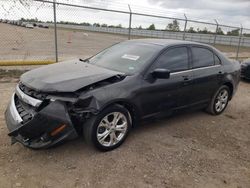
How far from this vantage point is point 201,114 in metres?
5.37

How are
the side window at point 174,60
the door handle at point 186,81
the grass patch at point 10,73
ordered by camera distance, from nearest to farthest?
the side window at point 174,60 → the door handle at point 186,81 → the grass patch at point 10,73

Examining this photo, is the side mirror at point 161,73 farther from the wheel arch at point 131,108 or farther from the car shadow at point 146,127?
the car shadow at point 146,127

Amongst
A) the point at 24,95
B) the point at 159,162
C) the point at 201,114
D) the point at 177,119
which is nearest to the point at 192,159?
the point at 159,162

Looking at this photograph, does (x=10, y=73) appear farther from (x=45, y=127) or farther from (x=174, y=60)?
(x=174, y=60)

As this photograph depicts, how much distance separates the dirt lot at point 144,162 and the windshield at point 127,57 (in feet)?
3.73

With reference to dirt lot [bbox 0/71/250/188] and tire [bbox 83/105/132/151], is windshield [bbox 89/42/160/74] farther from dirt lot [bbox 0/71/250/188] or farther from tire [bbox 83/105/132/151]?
dirt lot [bbox 0/71/250/188]

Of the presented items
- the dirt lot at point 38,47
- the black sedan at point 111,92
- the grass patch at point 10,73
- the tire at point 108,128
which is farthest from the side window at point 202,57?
the dirt lot at point 38,47

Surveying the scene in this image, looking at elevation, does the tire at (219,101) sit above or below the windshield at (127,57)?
below

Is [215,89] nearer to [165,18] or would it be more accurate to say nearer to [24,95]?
[24,95]

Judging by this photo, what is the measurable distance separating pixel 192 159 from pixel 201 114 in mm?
2023

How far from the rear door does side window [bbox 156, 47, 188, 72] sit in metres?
0.24

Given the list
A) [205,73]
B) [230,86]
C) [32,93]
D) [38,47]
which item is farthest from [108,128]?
[38,47]

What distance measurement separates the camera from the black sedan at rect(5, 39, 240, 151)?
3031 mm

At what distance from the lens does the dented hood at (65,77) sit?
3.15m
